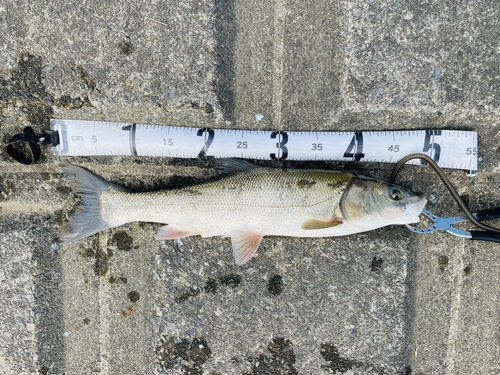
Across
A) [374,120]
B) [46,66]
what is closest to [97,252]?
[46,66]

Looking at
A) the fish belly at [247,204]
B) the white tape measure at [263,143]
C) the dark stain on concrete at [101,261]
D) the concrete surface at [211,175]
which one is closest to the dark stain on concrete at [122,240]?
the concrete surface at [211,175]

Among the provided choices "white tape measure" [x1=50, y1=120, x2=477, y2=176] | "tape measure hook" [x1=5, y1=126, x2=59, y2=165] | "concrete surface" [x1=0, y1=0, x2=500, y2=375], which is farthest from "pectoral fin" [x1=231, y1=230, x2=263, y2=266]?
"tape measure hook" [x1=5, y1=126, x2=59, y2=165]

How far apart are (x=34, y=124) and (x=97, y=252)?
1237 mm

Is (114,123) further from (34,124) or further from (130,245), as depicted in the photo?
(130,245)

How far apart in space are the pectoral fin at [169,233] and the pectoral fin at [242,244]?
1.26 ft

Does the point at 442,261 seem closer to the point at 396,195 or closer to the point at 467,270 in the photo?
the point at 467,270

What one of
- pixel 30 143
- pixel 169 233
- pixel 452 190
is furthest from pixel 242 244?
pixel 30 143

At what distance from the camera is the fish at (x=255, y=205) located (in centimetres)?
234

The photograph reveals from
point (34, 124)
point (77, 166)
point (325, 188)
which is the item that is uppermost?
point (34, 124)

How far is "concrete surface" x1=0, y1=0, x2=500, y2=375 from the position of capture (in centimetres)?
227

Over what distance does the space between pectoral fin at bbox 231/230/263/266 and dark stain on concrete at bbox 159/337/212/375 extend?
0.82m

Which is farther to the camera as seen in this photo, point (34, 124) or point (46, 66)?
point (34, 124)

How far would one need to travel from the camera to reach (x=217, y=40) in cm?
229

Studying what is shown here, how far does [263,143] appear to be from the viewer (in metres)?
2.48
